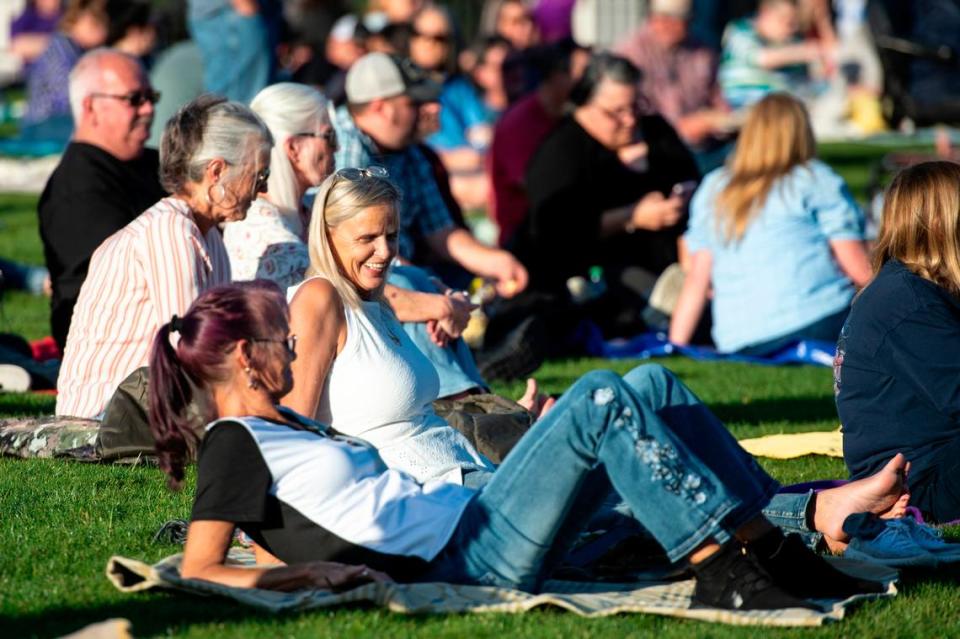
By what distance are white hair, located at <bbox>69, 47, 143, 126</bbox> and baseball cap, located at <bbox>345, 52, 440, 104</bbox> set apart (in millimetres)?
1168

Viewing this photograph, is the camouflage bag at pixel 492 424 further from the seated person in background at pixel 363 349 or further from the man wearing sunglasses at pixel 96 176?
the man wearing sunglasses at pixel 96 176

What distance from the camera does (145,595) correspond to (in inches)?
177

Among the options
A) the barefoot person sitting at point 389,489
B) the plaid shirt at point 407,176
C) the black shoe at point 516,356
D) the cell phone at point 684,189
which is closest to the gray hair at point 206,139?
the barefoot person sitting at point 389,489

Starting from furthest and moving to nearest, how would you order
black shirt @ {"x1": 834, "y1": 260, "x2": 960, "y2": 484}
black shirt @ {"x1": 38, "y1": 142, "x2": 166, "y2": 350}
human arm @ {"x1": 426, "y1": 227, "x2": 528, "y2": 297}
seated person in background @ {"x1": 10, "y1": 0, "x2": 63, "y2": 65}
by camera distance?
seated person in background @ {"x1": 10, "y1": 0, "x2": 63, "y2": 65}
human arm @ {"x1": 426, "y1": 227, "x2": 528, "y2": 297}
black shirt @ {"x1": 38, "y1": 142, "x2": 166, "y2": 350}
black shirt @ {"x1": 834, "y1": 260, "x2": 960, "y2": 484}

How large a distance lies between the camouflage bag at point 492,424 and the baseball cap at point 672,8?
8.30m

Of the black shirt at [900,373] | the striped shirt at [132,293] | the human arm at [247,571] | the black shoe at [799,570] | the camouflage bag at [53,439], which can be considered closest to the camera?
the human arm at [247,571]

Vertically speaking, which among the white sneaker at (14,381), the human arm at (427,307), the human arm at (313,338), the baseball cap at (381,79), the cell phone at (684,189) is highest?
the baseball cap at (381,79)

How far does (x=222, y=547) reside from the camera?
4.15 m

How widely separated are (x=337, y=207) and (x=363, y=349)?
19.8 inches

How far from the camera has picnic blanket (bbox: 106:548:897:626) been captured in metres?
4.28

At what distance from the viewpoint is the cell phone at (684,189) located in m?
10.8

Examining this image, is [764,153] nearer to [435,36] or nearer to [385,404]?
[385,404]

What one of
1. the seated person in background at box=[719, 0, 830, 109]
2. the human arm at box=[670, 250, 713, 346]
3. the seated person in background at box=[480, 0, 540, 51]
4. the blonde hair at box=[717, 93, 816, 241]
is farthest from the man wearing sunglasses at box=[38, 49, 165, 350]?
the seated person in background at box=[719, 0, 830, 109]

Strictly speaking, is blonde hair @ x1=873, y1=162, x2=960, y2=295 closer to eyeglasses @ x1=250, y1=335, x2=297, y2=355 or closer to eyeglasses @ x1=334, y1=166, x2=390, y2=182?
eyeglasses @ x1=334, y1=166, x2=390, y2=182
